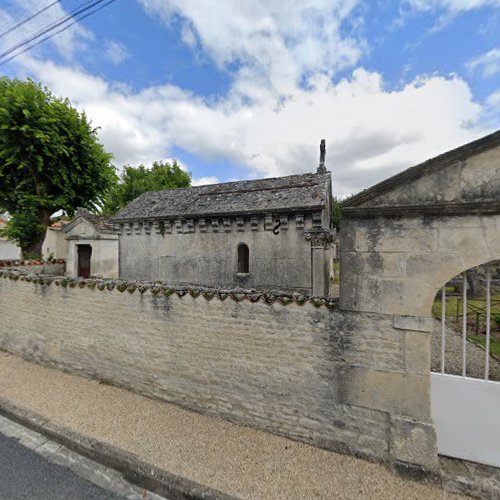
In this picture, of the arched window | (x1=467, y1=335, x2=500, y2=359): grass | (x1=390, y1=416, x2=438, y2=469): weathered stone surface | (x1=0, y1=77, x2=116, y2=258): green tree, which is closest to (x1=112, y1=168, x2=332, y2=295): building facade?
the arched window

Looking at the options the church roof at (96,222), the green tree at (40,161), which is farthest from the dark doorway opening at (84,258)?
the green tree at (40,161)

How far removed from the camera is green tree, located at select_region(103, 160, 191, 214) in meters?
25.0

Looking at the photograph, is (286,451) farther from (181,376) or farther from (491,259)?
(491,259)

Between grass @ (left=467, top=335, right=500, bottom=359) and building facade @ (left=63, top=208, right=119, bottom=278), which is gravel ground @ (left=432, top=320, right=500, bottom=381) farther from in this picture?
building facade @ (left=63, top=208, right=119, bottom=278)

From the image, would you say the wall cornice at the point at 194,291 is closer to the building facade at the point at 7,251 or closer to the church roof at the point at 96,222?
the church roof at the point at 96,222

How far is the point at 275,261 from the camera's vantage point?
26.5 feet

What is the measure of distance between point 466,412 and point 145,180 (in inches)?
1077

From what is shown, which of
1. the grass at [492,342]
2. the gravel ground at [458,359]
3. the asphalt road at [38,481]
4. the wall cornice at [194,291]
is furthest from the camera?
the grass at [492,342]

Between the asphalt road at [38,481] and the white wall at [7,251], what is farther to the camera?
the white wall at [7,251]

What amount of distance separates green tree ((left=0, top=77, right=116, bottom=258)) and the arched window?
8912mm

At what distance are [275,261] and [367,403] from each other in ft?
17.0

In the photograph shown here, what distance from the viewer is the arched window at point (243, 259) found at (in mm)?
8781

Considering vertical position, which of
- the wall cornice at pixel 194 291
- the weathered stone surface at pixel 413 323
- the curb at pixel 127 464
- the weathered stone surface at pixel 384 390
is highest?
the wall cornice at pixel 194 291

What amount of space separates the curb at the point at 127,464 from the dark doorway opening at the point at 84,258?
797 centimetres
